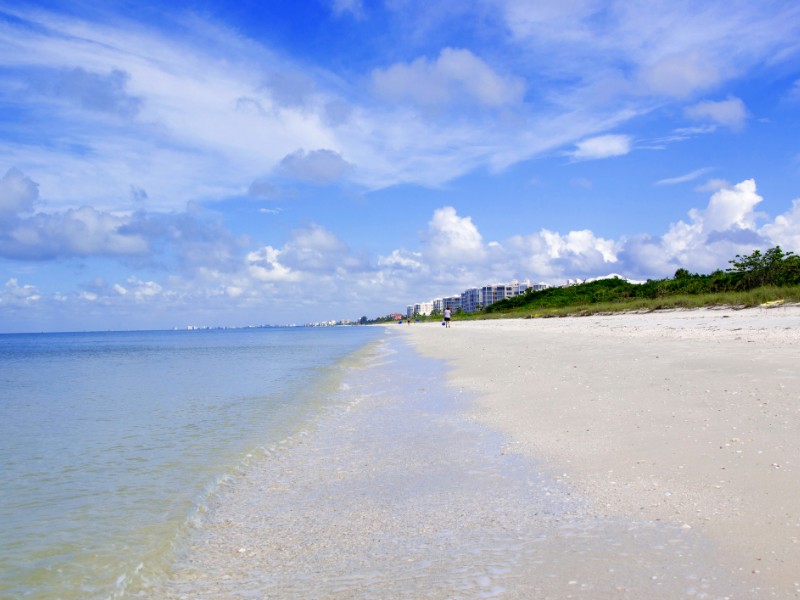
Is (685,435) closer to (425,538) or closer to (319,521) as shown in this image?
(425,538)

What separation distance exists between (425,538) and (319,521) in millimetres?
1274

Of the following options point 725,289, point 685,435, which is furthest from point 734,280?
point 685,435

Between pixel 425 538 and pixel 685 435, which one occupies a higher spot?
pixel 685 435

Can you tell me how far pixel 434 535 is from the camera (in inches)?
197

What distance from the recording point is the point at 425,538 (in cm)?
494

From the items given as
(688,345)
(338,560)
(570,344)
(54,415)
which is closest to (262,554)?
(338,560)

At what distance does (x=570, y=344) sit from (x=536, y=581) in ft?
62.1

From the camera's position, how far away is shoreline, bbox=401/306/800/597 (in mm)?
4379

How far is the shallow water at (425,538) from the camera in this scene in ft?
12.8

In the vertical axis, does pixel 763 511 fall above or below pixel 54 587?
above

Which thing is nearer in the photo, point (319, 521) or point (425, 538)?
point (425, 538)

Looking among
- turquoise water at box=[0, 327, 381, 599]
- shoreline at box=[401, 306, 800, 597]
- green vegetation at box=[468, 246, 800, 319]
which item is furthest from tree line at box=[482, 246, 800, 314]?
turquoise water at box=[0, 327, 381, 599]

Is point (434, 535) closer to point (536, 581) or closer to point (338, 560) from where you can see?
point (338, 560)

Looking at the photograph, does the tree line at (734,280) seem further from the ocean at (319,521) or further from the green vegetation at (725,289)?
the ocean at (319,521)
